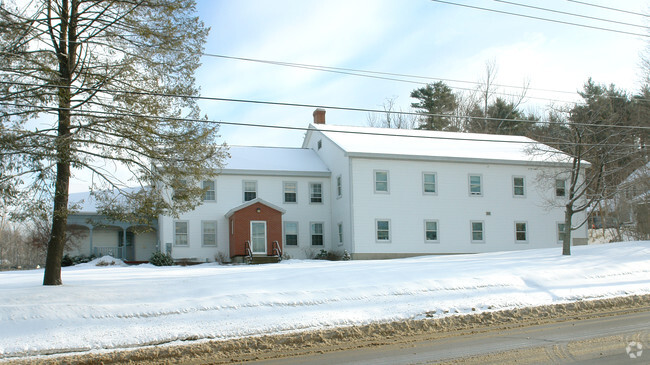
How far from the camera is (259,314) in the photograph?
11.6m

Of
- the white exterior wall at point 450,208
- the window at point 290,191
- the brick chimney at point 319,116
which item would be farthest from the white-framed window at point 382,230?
the brick chimney at point 319,116

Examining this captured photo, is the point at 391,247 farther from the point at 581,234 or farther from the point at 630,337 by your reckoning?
the point at 630,337

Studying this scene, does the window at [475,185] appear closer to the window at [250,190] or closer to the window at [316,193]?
the window at [316,193]

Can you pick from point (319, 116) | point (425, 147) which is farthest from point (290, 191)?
point (425, 147)

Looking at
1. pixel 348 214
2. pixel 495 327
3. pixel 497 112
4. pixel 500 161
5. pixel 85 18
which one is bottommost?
pixel 495 327

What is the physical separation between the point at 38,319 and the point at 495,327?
890 centimetres

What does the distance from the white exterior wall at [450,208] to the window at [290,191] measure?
4084 mm

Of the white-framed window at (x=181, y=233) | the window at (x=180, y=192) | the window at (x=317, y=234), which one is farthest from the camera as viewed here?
the window at (x=317, y=234)

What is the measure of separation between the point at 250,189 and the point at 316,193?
12.0 feet

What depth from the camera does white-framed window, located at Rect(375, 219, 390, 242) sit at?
94.6ft

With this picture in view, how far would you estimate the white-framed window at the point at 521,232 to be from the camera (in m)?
31.5

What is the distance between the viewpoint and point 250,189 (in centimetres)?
3047

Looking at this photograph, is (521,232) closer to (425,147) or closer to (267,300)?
(425,147)

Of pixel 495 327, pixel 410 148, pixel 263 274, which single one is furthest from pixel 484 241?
pixel 495 327
